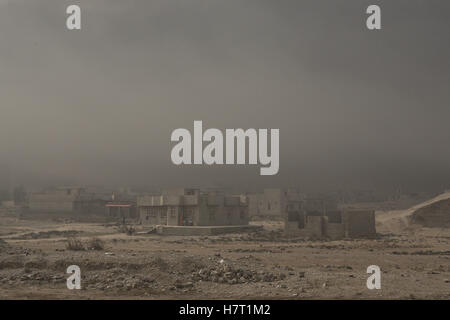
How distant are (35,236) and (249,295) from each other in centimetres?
2853

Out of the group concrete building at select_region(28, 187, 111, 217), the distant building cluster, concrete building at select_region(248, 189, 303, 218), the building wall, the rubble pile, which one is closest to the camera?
the rubble pile

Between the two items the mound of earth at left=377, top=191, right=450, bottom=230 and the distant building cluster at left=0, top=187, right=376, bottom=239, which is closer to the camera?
the distant building cluster at left=0, top=187, right=376, bottom=239

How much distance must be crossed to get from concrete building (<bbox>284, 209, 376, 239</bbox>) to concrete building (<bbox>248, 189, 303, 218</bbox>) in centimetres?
3629

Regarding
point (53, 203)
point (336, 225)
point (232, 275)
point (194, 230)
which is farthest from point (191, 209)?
point (53, 203)

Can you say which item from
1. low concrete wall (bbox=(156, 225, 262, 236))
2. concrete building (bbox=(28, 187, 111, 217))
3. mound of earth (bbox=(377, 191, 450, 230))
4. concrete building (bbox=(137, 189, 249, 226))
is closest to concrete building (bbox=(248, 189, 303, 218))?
concrete building (bbox=(28, 187, 111, 217))

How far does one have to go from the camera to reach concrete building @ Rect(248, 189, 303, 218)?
233 ft

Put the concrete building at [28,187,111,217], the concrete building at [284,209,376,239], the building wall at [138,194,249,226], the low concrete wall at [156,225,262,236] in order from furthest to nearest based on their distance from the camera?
the concrete building at [28,187,111,217] → the building wall at [138,194,249,226] → the low concrete wall at [156,225,262,236] → the concrete building at [284,209,376,239]

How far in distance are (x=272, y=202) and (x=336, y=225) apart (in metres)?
40.2

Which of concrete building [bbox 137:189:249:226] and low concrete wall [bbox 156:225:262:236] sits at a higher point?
concrete building [bbox 137:189:249:226]

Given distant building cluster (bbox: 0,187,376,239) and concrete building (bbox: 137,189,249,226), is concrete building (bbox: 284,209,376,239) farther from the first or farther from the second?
concrete building (bbox: 137,189,249,226)

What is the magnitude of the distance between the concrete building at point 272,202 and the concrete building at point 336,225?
36.3m

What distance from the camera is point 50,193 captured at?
63.1m
